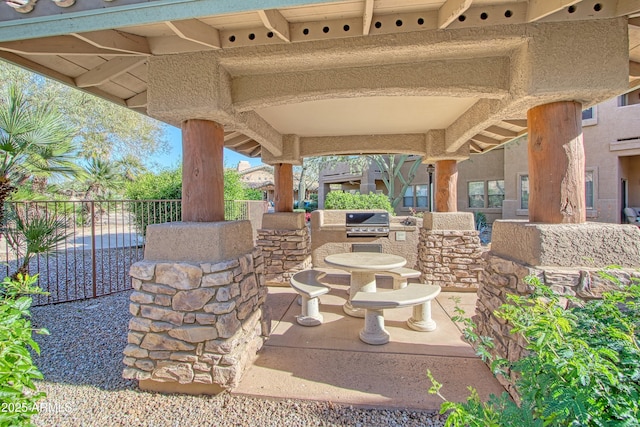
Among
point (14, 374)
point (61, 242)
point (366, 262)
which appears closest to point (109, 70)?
point (14, 374)

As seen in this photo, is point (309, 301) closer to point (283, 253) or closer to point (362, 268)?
point (362, 268)

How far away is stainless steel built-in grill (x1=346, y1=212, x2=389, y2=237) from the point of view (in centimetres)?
654

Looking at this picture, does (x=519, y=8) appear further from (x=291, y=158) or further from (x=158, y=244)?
(x=291, y=158)

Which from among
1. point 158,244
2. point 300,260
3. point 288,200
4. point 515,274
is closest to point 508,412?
point 515,274

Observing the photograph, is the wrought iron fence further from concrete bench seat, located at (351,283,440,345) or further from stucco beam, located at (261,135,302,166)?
concrete bench seat, located at (351,283,440,345)

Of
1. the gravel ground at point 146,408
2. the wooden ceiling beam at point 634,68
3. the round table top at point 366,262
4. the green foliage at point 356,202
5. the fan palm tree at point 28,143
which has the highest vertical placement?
the wooden ceiling beam at point 634,68

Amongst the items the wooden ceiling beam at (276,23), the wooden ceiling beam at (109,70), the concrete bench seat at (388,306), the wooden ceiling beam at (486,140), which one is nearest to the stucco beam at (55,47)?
the wooden ceiling beam at (109,70)

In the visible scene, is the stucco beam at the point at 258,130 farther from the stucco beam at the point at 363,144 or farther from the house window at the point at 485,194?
the house window at the point at 485,194

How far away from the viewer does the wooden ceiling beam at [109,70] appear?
291 cm

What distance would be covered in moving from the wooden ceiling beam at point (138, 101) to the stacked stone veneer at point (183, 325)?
2198 mm

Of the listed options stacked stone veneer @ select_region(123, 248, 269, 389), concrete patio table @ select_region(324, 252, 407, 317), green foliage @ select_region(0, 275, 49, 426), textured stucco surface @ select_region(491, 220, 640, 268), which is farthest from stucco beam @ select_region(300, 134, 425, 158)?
green foliage @ select_region(0, 275, 49, 426)

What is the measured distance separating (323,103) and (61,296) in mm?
5812

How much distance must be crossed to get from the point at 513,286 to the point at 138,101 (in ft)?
15.0

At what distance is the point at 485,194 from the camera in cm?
1441
